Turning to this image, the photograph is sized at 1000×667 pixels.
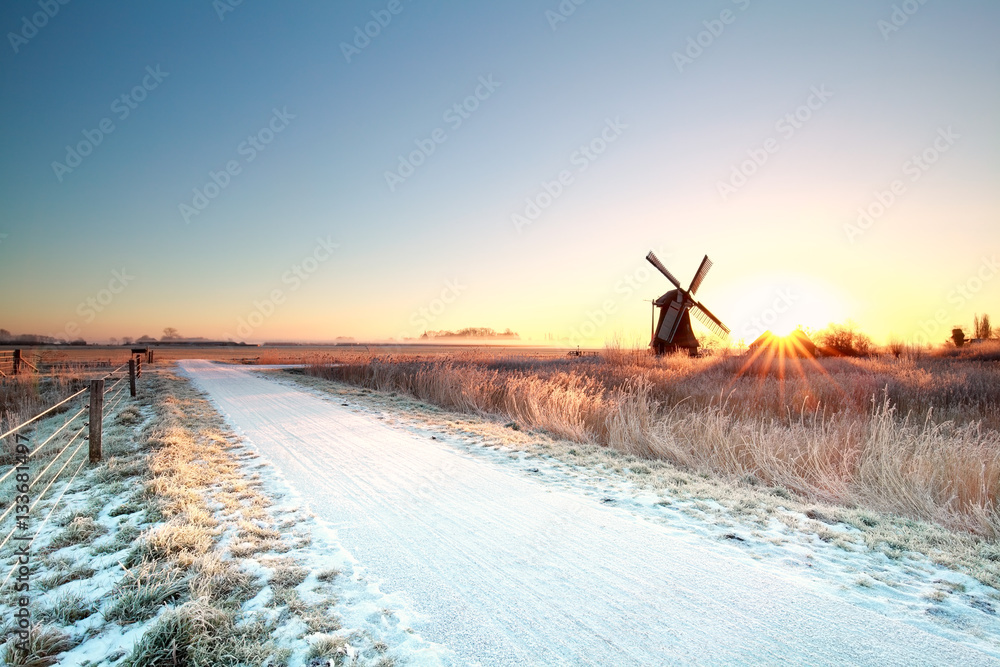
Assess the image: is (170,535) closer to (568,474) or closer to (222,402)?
(568,474)

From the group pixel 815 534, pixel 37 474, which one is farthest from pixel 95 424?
pixel 815 534

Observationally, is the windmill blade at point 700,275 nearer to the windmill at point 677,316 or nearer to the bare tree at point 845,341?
the windmill at point 677,316

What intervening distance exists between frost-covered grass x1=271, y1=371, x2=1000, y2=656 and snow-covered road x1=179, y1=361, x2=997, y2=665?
244 mm

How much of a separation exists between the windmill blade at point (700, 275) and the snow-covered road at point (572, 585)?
31.7 m

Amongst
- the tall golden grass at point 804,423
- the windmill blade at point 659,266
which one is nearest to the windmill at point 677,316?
the windmill blade at point 659,266

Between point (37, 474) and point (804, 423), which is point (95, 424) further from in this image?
point (804, 423)

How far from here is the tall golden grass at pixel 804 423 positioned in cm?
544

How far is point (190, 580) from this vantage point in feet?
11.6

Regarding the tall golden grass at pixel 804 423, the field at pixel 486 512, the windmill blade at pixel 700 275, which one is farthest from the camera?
the windmill blade at pixel 700 275

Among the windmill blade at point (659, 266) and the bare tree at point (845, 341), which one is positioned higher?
the windmill blade at point (659, 266)

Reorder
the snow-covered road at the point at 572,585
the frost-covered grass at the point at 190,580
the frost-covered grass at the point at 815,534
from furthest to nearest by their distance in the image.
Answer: the frost-covered grass at the point at 815,534
the frost-covered grass at the point at 190,580
the snow-covered road at the point at 572,585

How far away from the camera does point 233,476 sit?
6.38 m

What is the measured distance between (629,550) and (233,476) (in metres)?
5.12

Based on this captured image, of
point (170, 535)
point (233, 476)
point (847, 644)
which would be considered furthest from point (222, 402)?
point (847, 644)
